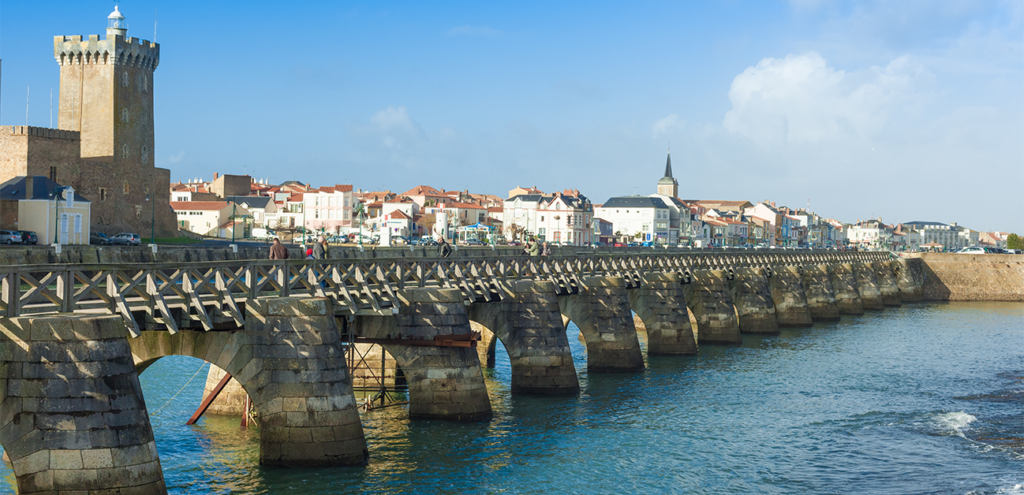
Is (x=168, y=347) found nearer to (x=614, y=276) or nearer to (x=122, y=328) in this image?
(x=122, y=328)

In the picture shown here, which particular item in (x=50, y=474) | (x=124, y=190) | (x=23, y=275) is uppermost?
(x=124, y=190)

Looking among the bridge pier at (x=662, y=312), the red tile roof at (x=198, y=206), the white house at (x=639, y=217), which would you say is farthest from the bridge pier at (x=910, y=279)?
the red tile roof at (x=198, y=206)

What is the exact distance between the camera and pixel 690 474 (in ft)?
84.3

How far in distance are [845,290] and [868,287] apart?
10314mm

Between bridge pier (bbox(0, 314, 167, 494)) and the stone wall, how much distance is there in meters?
106

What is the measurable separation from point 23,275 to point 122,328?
1701mm

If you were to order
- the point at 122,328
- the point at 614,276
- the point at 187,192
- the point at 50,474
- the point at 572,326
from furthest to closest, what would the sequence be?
the point at 187,192
the point at 572,326
the point at 614,276
the point at 122,328
the point at 50,474

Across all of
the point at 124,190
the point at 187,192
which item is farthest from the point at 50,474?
the point at 187,192

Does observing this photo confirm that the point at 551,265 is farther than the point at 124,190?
No

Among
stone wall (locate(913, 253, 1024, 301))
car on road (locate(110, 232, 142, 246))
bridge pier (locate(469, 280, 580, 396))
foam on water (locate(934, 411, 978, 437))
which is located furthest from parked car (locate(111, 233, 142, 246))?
stone wall (locate(913, 253, 1024, 301))

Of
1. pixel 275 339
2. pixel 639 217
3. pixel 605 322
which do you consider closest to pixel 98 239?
pixel 605 322

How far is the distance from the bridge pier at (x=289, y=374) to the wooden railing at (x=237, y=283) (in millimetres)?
566

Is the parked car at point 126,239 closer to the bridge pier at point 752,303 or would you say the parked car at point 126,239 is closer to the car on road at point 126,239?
the car on road at point 126,239

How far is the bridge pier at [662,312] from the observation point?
45781 mm
